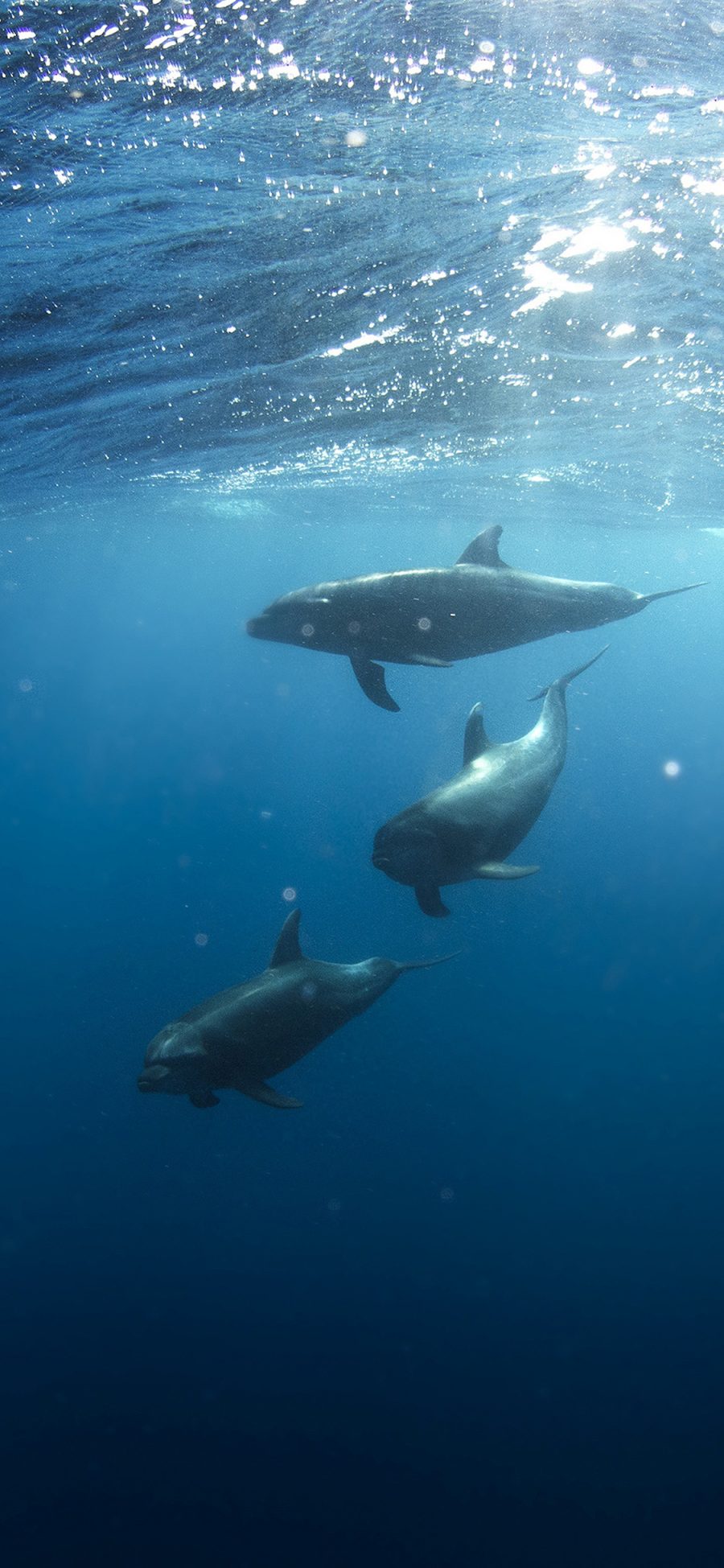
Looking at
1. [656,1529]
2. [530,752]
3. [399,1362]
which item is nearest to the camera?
[530,752]

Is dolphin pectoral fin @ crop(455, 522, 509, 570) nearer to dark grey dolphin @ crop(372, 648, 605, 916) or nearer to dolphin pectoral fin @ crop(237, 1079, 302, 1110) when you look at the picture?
dark grey dolphin @ crop(372, 648, 605, 916)

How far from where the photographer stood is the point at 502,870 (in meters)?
6.61

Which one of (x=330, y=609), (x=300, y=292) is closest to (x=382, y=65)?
(x=330, y=609)

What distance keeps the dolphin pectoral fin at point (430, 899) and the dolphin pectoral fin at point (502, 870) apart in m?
0.42

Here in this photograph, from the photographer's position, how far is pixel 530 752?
7707 millimetres

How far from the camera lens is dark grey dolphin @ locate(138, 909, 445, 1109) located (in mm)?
7324

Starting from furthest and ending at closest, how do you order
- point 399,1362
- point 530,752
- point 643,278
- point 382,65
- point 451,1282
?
point 451,1282
point 399,1362
point 643,278
point 530,752
point 382,65

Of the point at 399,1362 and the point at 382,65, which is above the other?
the point at 382,65

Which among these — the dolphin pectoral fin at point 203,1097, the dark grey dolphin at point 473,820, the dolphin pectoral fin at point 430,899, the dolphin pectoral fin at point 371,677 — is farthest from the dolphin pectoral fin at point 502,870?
the dolphin pectoral fin at point 203,1097

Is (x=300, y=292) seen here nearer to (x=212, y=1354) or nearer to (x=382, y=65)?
(x=382, y=65)

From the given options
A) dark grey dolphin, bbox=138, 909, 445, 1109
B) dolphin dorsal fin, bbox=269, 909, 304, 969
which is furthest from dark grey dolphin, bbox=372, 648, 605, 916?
dolphin dorsal fin, bbox=269, 909, 304, 969

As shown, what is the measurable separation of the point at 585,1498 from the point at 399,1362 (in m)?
3.15

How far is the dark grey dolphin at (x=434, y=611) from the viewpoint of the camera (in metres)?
6.84

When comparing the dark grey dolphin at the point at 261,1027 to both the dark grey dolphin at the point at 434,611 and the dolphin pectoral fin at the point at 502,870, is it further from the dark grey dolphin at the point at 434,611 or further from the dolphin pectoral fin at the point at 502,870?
the dark grey dolphin at the point at 434,611
